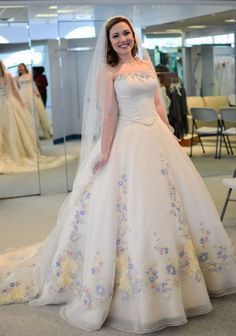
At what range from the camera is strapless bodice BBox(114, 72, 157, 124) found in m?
2.74

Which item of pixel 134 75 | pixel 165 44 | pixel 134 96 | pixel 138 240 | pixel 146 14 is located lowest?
pixel 138 240

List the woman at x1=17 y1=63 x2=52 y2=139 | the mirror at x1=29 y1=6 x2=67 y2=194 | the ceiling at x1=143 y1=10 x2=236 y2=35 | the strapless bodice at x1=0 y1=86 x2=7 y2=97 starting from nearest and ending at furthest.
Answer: the mirror at x1=29 y1=6 x2=67 y2=194 → the woman at x1=17 y1=63 x2=52 y2=139 → the strapless bodice at x1=0 y1=86 x2=7 y2=97 → the ceiling at x1=143 y1=10 x2=236 y2=35

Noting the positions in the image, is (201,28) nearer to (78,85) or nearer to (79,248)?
(78,85)

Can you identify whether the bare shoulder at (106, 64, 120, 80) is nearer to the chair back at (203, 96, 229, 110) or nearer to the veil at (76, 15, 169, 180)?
the veil at (76, 15, 169, 180)

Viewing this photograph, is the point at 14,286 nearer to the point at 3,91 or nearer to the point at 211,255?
the point at 211,255

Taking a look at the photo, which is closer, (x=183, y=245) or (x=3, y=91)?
(x=183, y=245)

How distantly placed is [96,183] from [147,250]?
50cm

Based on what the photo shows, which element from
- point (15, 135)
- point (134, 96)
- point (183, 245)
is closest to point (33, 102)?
point (15, 135)

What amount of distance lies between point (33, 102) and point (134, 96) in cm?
317

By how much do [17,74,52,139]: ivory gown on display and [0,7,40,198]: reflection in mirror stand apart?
0.06 meters

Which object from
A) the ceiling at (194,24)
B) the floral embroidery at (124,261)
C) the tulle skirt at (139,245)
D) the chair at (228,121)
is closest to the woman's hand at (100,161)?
the tulle skirt at (139,245)

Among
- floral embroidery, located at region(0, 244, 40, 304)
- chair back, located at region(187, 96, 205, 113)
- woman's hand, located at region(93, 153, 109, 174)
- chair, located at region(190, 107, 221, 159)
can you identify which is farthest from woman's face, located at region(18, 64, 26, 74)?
woman's hand, located at region(93, 153, 109, 174)

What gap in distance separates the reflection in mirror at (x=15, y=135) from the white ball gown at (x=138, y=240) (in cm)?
302

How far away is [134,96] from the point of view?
276 centimetres
